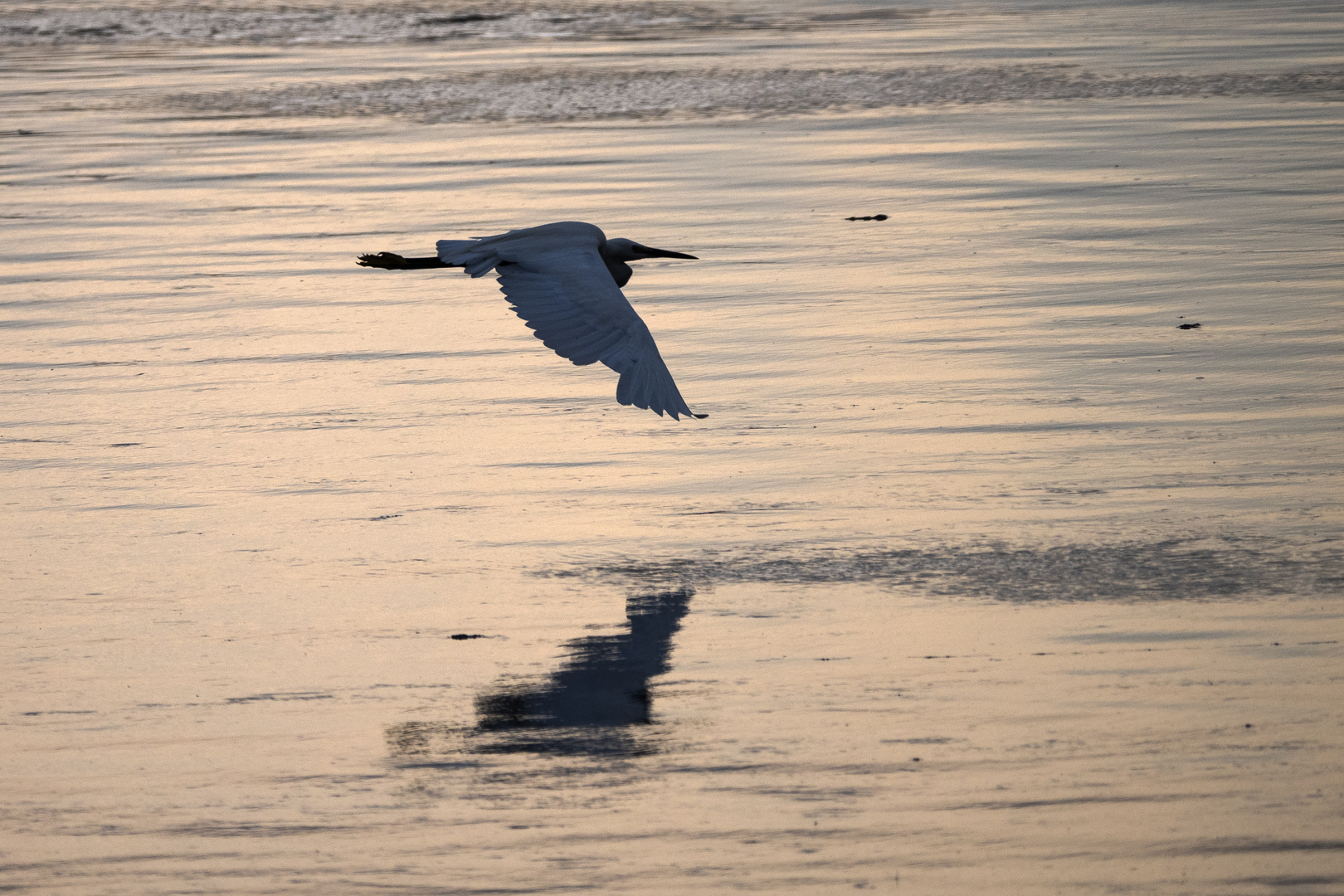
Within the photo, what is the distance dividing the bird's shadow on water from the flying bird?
42.6 inches

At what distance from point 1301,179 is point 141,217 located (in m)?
7.41

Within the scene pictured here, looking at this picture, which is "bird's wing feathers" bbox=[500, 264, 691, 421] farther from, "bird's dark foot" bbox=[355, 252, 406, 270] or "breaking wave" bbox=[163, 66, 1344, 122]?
"breaking wave" bbox=[163, 66, 1344, 122]

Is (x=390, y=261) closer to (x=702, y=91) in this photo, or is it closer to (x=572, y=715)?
(x=572, y=715)

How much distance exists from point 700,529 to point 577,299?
1.07 meters

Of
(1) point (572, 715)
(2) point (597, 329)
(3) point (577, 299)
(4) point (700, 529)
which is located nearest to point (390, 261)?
(3) point (577, 299)

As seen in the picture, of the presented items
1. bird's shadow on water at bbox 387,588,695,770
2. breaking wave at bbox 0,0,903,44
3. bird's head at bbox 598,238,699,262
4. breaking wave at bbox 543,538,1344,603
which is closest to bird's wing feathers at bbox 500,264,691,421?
breaking wave at bbox 543,538,1344,603

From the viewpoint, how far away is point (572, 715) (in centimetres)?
496

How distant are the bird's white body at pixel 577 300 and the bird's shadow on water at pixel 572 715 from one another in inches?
42.6

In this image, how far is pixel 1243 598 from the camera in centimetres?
561

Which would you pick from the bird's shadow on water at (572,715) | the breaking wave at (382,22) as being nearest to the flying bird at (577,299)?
the bird's shadow on water at (572,715)

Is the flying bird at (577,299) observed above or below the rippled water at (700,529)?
above

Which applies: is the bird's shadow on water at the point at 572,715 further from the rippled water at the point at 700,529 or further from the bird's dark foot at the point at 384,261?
the bird's dark foot at the point at 384,261

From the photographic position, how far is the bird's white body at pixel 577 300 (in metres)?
6.39

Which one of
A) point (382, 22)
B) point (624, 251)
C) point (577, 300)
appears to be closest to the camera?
point (577, 300)
